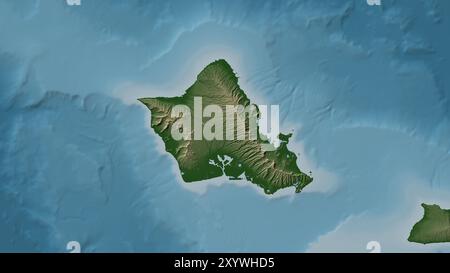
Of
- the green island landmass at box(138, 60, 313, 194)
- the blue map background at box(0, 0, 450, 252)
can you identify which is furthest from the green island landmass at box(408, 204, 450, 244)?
the green island landmass at box(138, 60, 313, 194)

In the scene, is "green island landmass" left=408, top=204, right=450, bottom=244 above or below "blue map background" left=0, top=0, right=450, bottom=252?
below

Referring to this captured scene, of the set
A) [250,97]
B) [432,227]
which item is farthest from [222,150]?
[432,227]

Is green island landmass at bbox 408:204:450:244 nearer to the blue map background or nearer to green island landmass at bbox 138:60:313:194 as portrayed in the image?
the blue map background

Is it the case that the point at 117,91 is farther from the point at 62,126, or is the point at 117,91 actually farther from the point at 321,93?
the point at 321,93

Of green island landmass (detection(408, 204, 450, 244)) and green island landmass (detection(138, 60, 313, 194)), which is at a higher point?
green island landmass (detection(138, 60, 313, 194))

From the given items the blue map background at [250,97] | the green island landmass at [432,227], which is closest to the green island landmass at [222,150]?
the blue map background at [250,97]
